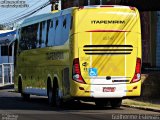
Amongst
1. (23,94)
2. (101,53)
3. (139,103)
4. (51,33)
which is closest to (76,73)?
(101,53)

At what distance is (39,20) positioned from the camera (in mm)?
24703

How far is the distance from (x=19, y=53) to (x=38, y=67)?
372 cm

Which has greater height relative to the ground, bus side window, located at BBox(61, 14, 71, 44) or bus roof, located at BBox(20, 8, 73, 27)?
bus roof, located at BBox(20, 8, 73, 27)

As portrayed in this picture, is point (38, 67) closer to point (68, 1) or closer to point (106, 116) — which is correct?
point (106, 116)

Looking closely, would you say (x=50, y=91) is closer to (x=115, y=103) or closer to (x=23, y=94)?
(x=115, y=103)

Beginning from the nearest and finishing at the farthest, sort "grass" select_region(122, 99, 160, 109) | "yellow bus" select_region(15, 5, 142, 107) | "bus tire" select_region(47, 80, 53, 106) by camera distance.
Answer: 1. "yellow bus" select_region(15, 5, 142, 107)
2. "grass" select_region(122, 99, 160, 109)
3. "bus tire" select_region(47, 80, 53, 106)

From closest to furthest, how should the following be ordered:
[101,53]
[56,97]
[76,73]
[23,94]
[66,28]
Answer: [76,73] < [101,53] < [66,28] < [56,97] < [23,94]

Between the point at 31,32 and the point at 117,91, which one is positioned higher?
the point at 31,32

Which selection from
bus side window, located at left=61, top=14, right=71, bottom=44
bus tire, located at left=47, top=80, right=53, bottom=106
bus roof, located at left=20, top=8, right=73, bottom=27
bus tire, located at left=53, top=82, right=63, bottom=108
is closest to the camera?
bus side window, located at left=61, top=14, right=71, bottom=44

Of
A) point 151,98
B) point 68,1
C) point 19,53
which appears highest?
point 68,1

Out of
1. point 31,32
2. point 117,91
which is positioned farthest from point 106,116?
point 31,32

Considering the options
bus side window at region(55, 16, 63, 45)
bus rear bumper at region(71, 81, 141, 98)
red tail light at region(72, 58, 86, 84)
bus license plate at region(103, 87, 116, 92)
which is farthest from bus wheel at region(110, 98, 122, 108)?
bus side window at region(55, 16, 63, 45)

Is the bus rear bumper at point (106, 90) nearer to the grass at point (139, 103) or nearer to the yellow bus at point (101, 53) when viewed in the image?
the yellow bus at point (101, 53)

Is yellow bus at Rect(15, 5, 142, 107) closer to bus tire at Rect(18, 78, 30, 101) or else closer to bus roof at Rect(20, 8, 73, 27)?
bus roof at Rect(20, 8, 73, 27)
